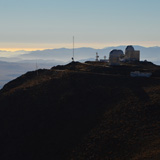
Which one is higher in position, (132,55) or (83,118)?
(132,55)

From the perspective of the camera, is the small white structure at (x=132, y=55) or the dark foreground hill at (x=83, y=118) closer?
the dark foreground hill at (x=83, y=118)

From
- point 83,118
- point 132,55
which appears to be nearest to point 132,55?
point 132,55

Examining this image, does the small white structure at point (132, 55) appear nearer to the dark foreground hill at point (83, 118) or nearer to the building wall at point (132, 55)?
the building wall at point (132, 55)

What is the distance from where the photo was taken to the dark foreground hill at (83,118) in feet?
129

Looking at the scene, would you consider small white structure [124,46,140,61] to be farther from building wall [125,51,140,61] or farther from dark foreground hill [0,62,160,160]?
dark foreground hill [0,62,160,160]

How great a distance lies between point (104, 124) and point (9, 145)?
15.8m

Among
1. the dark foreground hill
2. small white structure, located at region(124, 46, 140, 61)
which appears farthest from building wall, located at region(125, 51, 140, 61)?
the dark foreground hill

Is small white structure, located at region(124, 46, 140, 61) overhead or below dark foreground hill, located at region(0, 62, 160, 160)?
overhead

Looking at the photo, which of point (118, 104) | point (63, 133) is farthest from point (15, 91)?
point (118, 104)

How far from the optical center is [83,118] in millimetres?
47750

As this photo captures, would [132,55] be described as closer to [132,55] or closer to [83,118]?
[132,55]

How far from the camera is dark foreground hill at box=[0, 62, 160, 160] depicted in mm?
39188

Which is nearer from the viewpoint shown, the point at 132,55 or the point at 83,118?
the point at 83,118

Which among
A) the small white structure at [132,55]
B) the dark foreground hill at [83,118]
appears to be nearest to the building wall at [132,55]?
the small white structure at [132,55]
